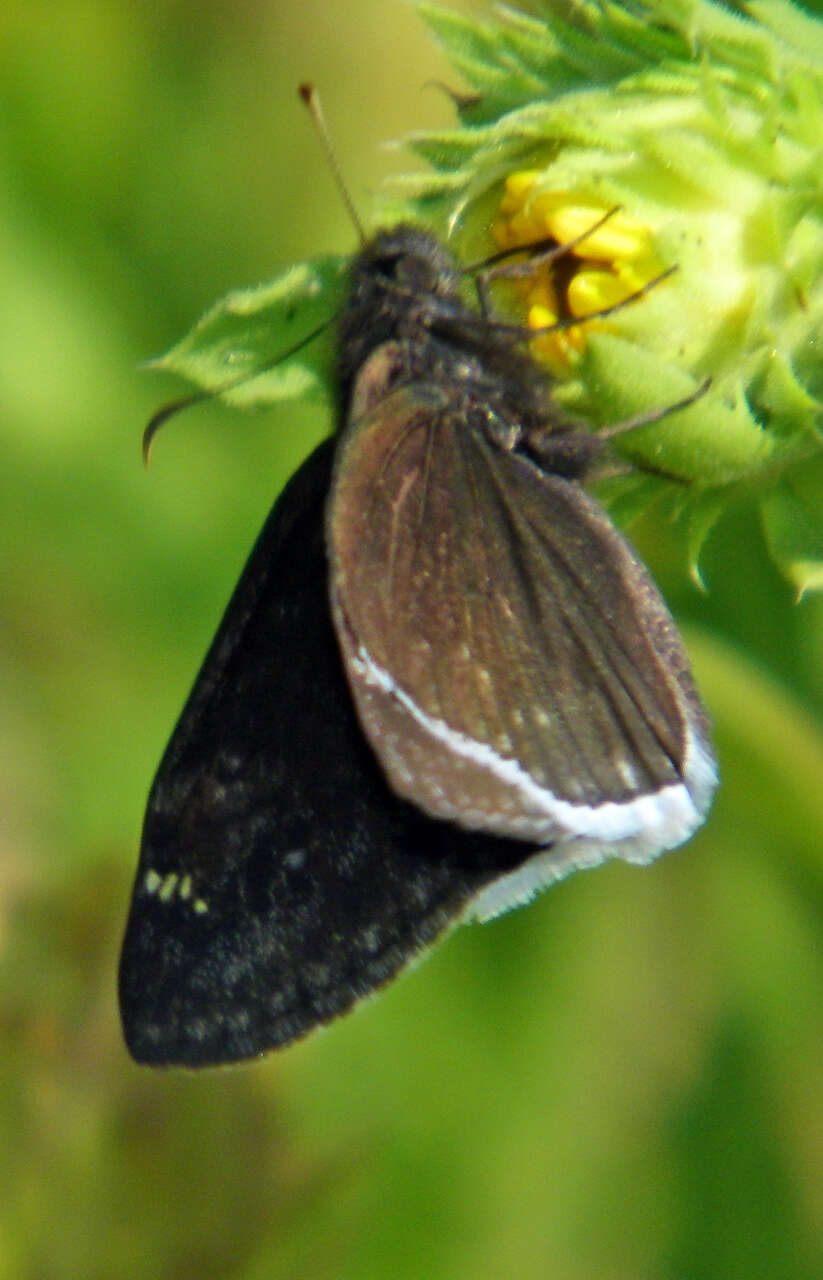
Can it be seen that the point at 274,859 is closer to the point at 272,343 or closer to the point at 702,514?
the point at 702,514

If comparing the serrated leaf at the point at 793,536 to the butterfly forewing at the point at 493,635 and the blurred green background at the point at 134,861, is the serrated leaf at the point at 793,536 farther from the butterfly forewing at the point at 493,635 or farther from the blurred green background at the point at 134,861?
the blurred green background at the point at 134,861

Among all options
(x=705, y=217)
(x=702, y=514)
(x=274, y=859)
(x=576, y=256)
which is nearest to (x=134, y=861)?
(x=274, y=859)

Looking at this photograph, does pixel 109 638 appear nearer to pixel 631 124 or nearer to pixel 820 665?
pixel 820 665

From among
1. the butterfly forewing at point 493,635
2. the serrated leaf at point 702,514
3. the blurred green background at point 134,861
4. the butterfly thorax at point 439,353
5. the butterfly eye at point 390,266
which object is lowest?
the blurred green background at point 134,861

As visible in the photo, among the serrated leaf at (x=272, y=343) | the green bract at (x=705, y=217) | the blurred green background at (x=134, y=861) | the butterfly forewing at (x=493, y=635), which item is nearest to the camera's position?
the butterfly forewing at (x=493, y=635)

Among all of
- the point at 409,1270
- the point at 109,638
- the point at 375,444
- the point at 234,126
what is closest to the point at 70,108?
the point at 234,126

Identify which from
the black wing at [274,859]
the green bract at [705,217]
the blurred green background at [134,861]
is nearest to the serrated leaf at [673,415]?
the green bract at [705,217]

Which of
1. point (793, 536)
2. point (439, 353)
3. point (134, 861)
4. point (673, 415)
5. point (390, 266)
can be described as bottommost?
point (134, 861)
